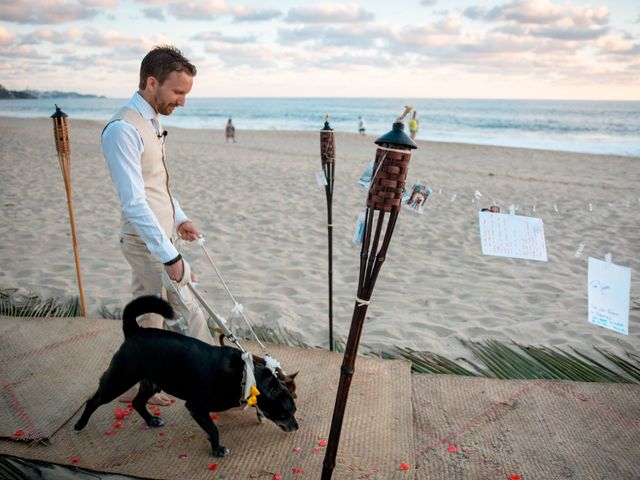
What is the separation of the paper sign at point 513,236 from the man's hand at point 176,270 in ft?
4.45

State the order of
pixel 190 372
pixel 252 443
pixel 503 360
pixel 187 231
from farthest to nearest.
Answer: pixel 503 360 → pixel 187 231 → pixel 252 443 → pixel 190 372

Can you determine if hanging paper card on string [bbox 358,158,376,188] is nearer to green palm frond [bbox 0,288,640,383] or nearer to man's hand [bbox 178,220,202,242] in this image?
man's hand [bbox 178,220,202,242]

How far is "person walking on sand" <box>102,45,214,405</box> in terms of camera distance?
2115 millimetres

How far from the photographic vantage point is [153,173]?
233 centimetres

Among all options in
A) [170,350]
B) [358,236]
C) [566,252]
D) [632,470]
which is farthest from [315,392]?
[566,252]

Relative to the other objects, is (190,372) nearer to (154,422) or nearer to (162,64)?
(154,422)

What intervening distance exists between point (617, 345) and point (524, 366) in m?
0.91

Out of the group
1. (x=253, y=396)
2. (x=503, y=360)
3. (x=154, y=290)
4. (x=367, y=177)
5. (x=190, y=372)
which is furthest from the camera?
(x=503, y=360)

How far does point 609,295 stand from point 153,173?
89.7 inches

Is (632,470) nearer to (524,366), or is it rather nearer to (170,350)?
(524,366)

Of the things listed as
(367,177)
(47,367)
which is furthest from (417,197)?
(47,367)

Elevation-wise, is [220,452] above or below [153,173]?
below

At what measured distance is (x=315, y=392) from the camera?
2824 mm

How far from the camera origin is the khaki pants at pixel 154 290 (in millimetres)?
2410
